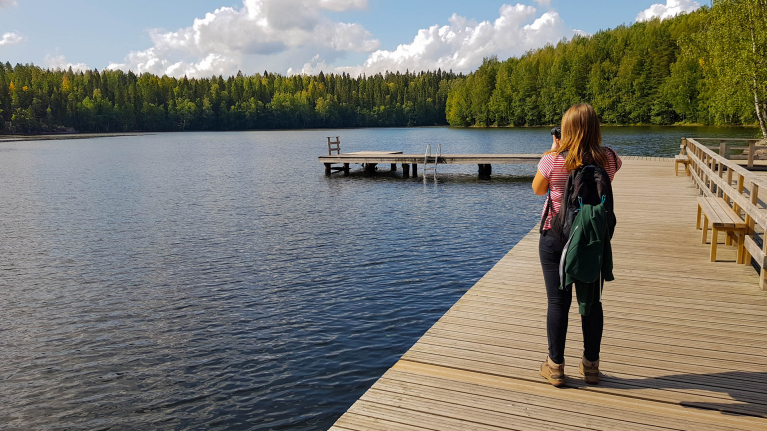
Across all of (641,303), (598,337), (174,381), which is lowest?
(174,381)

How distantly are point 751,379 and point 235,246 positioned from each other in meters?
11.9

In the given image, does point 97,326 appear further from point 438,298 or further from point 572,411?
point 572,411

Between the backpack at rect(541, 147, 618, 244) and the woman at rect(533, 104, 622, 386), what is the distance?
60mm

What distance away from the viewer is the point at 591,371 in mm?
4234

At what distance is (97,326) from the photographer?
28.8 ft

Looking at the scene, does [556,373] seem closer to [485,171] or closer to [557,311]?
[557,311]

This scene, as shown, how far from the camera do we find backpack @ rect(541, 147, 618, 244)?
376 cm

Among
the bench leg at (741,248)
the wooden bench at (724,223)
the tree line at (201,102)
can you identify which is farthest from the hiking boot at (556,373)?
the tree line at (201,102)

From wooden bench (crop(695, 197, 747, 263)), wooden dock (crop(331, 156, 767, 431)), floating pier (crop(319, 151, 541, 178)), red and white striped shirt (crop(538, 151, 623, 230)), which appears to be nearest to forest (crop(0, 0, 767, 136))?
floating pier (crop(319, 151, 541, 178))

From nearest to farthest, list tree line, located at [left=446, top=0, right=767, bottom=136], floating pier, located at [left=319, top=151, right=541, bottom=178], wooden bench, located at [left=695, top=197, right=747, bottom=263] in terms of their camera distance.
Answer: wooden bench, located at [left=695, top=197, right=747, bottom=263], floating pier, located at [left=319, top=151, right=541, bottom=178], tree line, located at [left=446, top=0, right=767, bottom=136]

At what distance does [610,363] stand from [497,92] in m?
116

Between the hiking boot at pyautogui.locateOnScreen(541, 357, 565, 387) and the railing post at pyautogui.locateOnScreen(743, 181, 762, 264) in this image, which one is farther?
the railing post at pyautogui.locateOnScreen(743, 181, 762, 264)

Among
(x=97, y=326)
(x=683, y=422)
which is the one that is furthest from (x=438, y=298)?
(x=683, y=422)

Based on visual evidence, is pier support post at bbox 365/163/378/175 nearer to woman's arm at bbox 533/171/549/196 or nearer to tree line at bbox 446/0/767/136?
tree line at bbox 446/0/767/136
